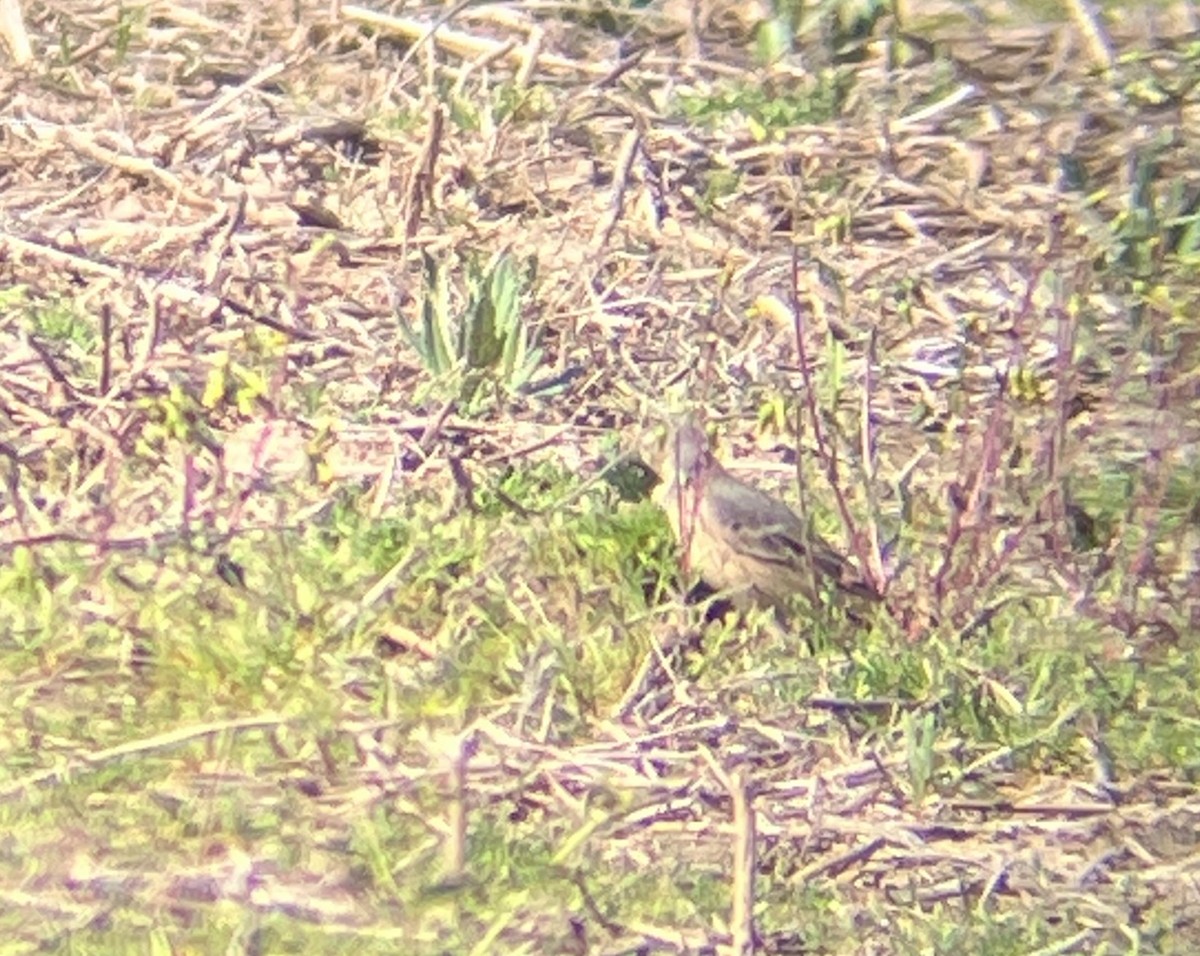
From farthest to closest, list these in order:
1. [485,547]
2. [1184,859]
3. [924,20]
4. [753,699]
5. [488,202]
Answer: [924,20], [488,202], [485,547], [753,699], [1184,859]

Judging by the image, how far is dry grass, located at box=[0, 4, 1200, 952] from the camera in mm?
3838

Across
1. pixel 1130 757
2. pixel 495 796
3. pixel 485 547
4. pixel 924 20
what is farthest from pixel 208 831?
pixel 924 20

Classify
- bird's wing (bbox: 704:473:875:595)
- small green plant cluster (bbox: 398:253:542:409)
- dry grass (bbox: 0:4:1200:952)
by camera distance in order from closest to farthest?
dry grass (bbox: 0:4:1200:952) → bird's wing (bbox: 704:473:875:595) → small green plant cluster (bbox: 398:253:542:409)

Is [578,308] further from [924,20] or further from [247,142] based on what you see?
[924,20]

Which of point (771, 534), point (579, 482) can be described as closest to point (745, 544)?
point (771, 534)

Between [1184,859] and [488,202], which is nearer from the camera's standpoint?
[1184,859]

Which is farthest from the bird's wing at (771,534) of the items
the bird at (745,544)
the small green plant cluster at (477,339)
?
the small green plant cluster at (477,339)

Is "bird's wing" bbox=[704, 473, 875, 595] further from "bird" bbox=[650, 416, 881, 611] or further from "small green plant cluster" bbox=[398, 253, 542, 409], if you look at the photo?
"small green plant cluster" bbox=[398, 253, 542, 409]

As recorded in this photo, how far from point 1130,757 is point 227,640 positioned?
1511mm

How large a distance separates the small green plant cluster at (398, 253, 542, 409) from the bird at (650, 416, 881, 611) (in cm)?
66

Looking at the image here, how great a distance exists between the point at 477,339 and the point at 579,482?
432 millimetres

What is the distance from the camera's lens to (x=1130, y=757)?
4078 millimetres

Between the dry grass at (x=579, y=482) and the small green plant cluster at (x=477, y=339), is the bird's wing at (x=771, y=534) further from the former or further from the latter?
the small green plant cluster at (x=477, y=339)

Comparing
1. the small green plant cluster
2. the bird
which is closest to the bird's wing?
the bird
